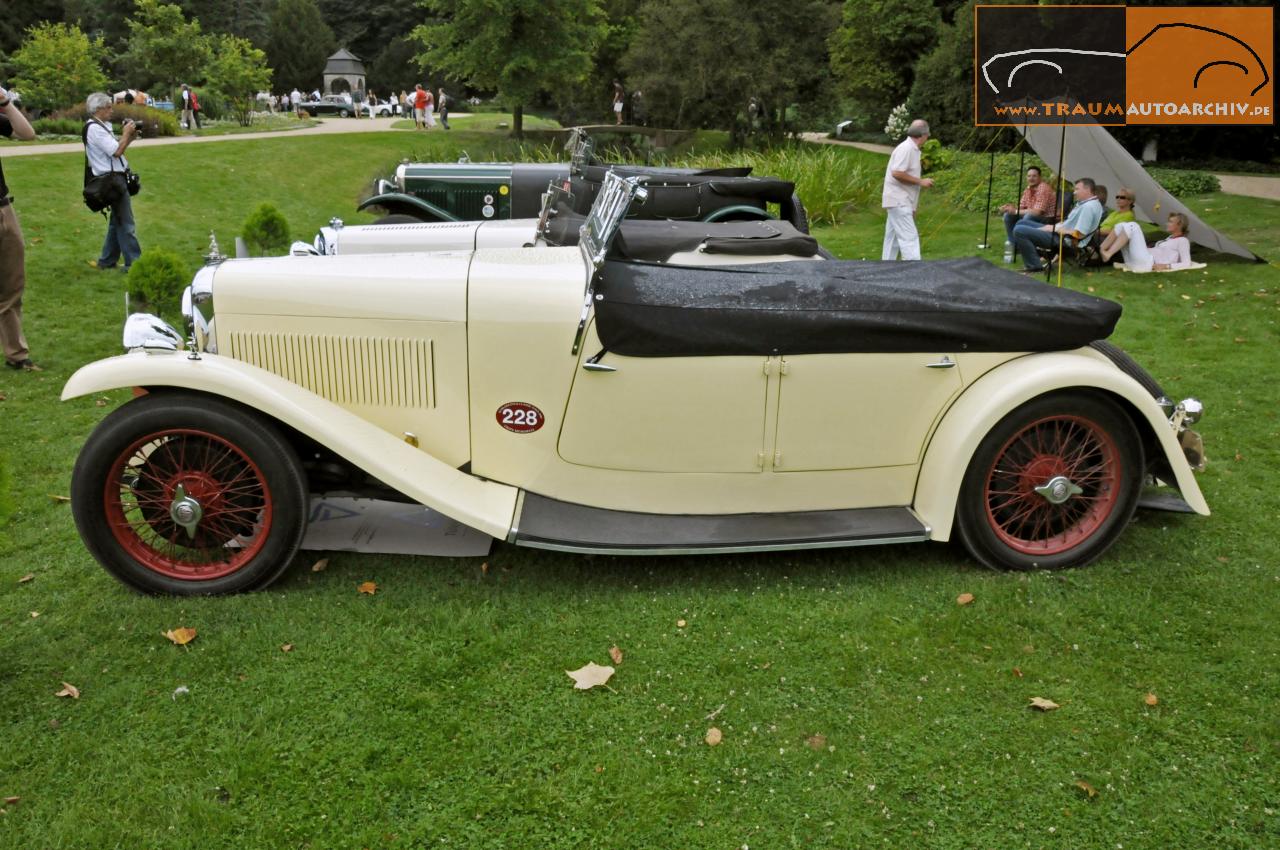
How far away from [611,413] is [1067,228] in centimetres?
827

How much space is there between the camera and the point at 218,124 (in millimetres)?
29453

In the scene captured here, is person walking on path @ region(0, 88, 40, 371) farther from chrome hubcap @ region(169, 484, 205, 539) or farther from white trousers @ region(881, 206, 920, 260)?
white trousers @ region(881, 206, 920, 260)

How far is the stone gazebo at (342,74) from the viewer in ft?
174

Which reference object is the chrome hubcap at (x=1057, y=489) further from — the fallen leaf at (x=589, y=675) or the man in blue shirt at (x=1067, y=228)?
the man in blue shirt at (x=1067, y=228)

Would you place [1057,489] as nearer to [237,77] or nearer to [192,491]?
[192,491]

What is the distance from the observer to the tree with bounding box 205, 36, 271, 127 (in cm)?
3008

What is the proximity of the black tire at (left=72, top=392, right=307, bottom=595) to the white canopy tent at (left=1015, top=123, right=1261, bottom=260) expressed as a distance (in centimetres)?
962

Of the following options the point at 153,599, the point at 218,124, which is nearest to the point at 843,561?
the point at 153,599

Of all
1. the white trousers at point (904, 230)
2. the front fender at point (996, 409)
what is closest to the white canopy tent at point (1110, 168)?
the white trousers at point (904, 230)

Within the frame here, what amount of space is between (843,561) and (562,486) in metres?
1.35

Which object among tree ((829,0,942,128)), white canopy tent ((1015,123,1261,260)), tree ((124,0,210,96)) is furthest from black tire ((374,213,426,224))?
tree ((124,0,210,96))

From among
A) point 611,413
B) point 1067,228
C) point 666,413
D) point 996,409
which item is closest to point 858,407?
point 996,409

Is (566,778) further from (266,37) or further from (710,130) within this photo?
(266,37)

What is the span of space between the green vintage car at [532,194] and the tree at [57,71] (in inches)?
895
